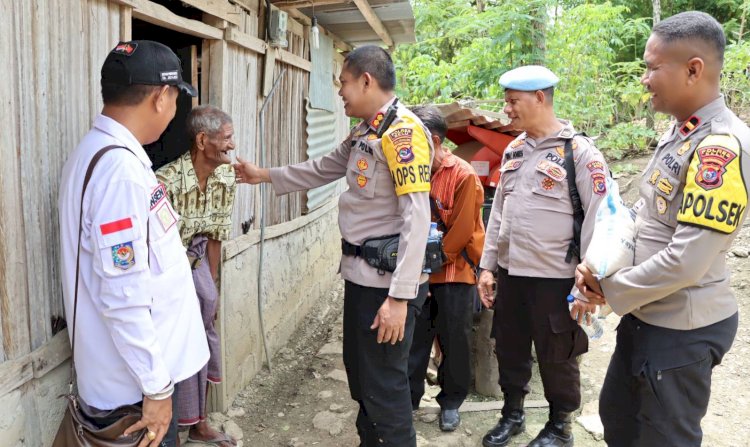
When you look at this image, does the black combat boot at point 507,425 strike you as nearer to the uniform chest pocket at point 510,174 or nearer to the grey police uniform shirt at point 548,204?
the grey police uniform shirt at point 548,204

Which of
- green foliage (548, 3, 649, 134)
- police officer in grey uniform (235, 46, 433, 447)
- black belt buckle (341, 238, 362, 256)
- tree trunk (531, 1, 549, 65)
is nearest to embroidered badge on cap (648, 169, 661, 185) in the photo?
police officer in grey uniform (235, 46, 433, 447)

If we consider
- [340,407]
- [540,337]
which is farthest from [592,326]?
[340,407]

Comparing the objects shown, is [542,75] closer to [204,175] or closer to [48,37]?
[204,175]

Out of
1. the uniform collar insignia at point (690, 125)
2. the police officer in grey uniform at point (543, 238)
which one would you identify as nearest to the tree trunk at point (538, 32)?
the police officer in grey uniform at point (543, 238)

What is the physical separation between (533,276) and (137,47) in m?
2.23

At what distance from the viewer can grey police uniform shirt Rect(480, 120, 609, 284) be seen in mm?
2883

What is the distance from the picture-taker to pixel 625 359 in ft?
7.68

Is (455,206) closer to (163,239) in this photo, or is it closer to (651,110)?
(163,239)

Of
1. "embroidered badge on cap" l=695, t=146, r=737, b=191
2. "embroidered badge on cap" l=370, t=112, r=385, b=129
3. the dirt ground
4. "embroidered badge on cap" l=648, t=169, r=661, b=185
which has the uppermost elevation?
"embroidered badge on cap" l=370, t=112, r=385, b=129

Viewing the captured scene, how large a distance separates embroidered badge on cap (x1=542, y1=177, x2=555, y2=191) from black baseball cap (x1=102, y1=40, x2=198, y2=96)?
6.48 feet

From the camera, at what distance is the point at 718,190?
71.7 inches

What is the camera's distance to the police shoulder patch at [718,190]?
1816 mm

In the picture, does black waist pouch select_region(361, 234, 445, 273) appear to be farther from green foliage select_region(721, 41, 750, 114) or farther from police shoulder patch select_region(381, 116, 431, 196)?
green foliage select_region(721, 41, 750, 114)

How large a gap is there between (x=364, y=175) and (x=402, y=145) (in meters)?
0.26
